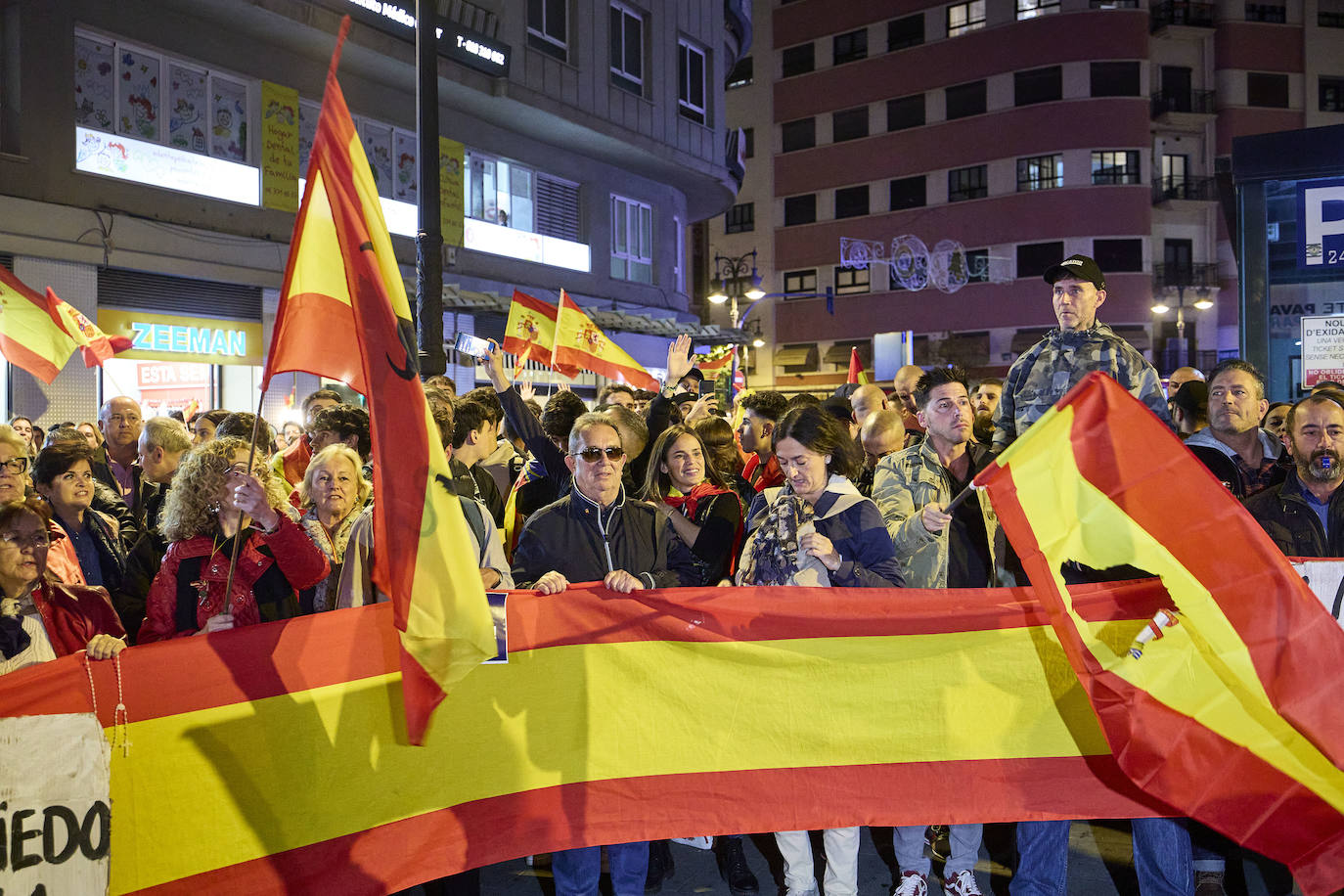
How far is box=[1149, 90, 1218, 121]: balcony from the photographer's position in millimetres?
44156

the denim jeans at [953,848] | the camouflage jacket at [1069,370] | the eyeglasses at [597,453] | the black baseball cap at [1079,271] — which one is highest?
the black baseball cap at [1079,271]

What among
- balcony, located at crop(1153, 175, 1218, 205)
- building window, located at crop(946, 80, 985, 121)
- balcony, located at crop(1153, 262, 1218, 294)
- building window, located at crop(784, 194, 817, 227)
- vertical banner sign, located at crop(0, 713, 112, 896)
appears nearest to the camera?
vertical banner sign, located at crop(0, 713, 112, 896)

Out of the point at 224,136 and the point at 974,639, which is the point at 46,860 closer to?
the point at 974,639

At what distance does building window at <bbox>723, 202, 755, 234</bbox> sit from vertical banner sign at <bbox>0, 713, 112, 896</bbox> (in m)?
49.2

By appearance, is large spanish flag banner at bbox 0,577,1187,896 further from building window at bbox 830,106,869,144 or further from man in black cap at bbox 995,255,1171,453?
building window at bbox 830,106,869,144

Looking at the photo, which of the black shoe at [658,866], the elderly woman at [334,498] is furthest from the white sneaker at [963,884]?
the elderly woman at [334,498]

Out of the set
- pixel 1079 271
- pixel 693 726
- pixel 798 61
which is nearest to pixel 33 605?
pixel 693 726

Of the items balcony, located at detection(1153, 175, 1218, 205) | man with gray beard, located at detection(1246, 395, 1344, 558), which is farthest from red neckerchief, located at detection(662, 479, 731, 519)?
balcony, located at detection(1153, 175, 1218, 205)

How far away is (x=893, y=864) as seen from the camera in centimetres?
497

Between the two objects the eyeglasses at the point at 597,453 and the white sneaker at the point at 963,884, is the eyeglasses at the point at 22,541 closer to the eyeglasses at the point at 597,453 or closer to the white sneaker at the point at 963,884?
the eyeglasses at the point at 597,453

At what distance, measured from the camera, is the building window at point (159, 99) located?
1460 cm

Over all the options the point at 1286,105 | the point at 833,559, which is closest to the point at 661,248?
the point at 833,559

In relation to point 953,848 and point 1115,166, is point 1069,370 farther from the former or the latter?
point 1115,166

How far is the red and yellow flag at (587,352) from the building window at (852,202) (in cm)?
3827
